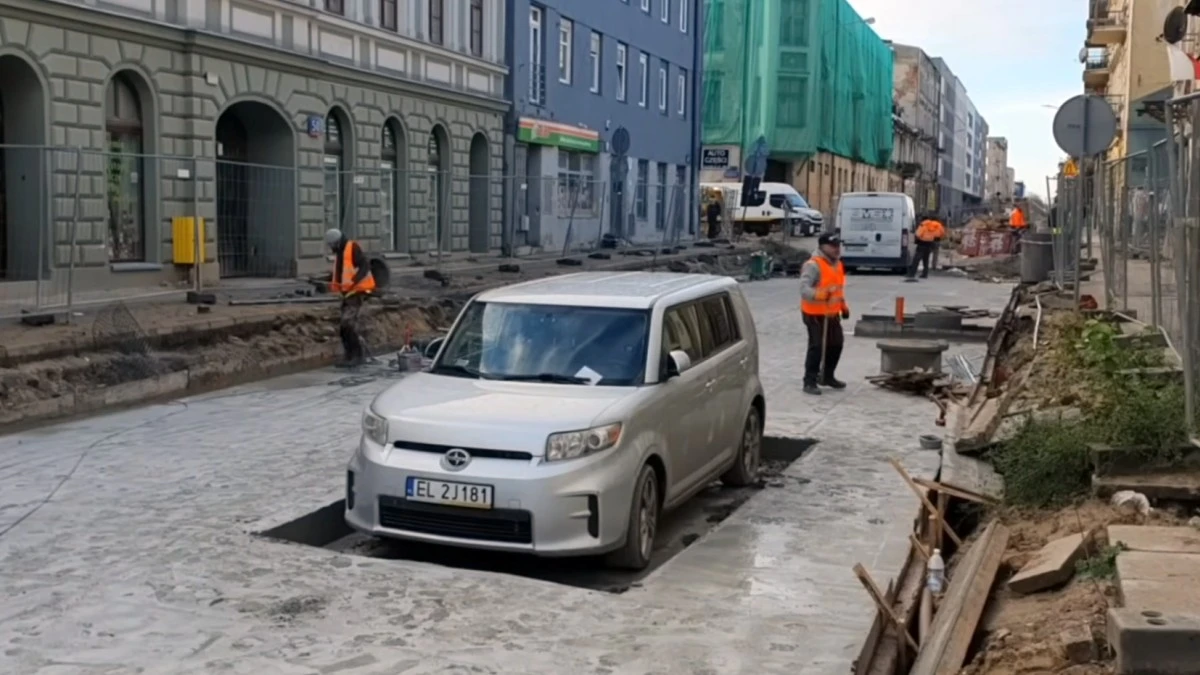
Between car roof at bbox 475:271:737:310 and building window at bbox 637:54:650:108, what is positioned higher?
building window at bbox 637:54:650:108

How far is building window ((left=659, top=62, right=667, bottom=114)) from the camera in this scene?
145 ft

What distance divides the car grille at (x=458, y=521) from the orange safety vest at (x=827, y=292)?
731 centimetres

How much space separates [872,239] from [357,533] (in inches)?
1088

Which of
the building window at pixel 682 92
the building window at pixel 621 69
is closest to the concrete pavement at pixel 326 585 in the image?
the building window at pixel 621 69

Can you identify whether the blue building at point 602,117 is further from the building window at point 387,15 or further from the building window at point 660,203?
the building window at point 387,15

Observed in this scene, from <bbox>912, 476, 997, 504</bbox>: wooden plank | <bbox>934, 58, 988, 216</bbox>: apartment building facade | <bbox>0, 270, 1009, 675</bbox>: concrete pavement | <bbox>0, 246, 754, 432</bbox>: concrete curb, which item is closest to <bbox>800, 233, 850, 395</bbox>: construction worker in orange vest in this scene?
<bbox>0, 270, 1009, 675</bbox>: concrete pavement

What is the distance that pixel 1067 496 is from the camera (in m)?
6.90

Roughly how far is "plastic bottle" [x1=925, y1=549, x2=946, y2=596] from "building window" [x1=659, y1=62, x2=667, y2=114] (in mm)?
39016

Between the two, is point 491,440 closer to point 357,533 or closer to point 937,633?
point 357,533

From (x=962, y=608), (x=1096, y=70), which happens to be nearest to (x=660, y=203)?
(x=1096, y=70)

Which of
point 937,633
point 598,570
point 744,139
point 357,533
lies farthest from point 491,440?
point 744,139

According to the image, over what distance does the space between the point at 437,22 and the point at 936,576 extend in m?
24.1

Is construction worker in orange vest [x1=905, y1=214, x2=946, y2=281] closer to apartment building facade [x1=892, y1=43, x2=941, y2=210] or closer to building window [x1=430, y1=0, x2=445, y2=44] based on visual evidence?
building window [x1=430, y1=0, x2=445, y2=44]

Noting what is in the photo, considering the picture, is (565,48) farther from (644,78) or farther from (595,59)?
(644,78)
